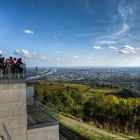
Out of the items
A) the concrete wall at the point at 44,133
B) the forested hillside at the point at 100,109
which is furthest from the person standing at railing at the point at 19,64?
the forested hillside at the point at 100,109

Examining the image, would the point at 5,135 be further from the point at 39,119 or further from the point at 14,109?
the point at 39,119

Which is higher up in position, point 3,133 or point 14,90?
point 14,90

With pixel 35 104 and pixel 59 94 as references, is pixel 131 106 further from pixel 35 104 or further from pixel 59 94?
pixel 35 104

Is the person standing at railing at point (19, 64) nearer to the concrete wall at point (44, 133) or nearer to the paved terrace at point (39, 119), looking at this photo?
the paved terrace at point (39, 119)

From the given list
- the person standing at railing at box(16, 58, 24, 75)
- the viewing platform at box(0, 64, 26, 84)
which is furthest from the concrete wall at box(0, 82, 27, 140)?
the person standing at railing at box(16, 58, 24, 75)

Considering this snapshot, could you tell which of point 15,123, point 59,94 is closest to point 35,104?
point 15,123

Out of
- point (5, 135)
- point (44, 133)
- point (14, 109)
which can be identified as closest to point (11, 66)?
point (14, 109)
